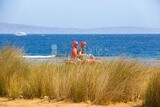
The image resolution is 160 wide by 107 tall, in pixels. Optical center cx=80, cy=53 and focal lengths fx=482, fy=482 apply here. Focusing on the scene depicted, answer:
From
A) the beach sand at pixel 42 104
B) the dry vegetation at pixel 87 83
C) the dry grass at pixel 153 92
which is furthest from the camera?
the dry vegetation at pixel 87 83

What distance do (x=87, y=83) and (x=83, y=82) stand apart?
8cm

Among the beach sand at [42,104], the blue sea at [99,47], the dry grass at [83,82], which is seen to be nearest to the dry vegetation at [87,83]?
the dry grass at [83,82]

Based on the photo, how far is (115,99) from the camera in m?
9.70

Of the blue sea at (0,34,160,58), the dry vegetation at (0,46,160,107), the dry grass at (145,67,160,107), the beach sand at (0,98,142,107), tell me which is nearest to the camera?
the dry grass at (145,67,160,107)

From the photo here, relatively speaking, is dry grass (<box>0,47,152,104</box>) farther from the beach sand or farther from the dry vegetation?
the beach sand

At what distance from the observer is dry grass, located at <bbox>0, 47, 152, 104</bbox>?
9.55m

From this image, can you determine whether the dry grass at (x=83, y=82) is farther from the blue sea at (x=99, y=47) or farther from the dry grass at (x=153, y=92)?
the blue sea at (x=99, y=47)

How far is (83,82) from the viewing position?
31.2 feet

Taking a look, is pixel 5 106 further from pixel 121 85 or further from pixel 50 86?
pixel 121 85

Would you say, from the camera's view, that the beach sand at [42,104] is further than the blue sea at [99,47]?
No

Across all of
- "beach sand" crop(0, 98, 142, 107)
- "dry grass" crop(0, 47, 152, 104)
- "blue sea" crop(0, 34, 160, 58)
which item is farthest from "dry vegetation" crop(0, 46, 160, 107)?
"blue sea" crop(0, 34, 160, 58)

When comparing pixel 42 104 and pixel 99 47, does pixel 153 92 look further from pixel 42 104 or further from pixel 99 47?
pixel 99 47

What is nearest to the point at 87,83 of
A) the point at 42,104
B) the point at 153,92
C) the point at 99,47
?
the point at 42,104

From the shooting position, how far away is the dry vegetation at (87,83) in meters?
9.53
